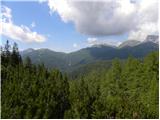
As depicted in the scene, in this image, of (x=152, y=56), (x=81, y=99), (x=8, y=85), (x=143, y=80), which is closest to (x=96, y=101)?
(x=81, y=99)

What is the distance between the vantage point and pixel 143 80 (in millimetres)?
29328

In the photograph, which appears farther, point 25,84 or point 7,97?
point 25,84

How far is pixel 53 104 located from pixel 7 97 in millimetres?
3592

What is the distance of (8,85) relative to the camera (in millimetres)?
15344

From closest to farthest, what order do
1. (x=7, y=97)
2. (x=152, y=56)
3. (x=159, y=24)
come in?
(x=159, y=24) → (x=7, y=97) → (x=152, y=56)

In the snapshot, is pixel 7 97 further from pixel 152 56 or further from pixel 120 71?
pixel 120 71

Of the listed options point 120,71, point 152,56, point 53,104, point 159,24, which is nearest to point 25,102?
point 53,104

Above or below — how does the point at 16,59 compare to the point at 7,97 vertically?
above

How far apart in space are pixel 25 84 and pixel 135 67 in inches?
610

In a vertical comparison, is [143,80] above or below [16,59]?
below

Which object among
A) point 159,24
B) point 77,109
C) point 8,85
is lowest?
point 77,109

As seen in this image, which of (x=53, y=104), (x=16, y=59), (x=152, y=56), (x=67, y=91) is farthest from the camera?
(x=16, y=59)

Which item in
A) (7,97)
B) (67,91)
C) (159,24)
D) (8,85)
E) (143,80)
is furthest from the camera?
(143,80)

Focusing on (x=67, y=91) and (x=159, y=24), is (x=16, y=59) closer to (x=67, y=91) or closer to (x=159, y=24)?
(x=67, y=91)
